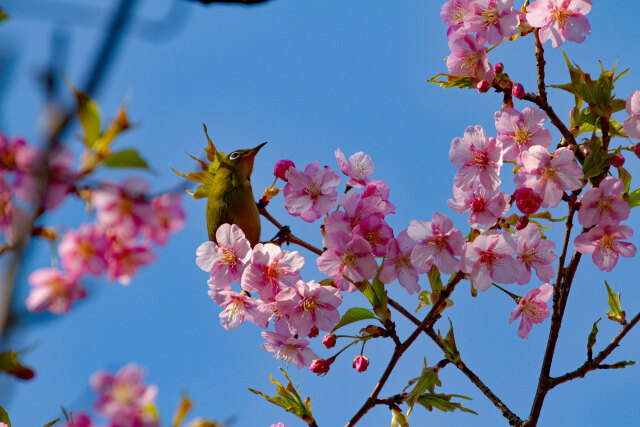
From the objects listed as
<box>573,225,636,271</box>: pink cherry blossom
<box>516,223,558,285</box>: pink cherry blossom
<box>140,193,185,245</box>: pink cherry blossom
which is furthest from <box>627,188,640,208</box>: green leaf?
<box>140,193,185,245</box>: pink cherry blossom

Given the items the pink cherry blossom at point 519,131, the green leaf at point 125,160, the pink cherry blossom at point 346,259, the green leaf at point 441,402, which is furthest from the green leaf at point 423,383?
the green leaf at point 125,160

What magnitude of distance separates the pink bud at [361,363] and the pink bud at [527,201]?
2.92ft

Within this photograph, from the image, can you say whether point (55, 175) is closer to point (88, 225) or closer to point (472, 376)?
point (88, 225)

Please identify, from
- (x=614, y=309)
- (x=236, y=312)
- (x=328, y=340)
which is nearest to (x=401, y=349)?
(x=328, y=340)

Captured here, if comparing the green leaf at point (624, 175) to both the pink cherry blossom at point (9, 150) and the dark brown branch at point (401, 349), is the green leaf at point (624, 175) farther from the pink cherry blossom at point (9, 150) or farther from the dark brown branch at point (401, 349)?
the pink cherry blossom at point (9, 150)

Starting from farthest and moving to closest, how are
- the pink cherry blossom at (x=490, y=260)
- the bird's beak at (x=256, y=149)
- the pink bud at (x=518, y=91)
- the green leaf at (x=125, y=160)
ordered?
the bird's beak at (x=256, y=149), the pink bud at (x=518, y=91), the pink cherry blossom at (x=490, y=260), the green leaf at (x=125, y=160)

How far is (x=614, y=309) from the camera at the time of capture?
2.61m

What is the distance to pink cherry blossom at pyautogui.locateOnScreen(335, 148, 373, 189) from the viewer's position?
2.61 metres

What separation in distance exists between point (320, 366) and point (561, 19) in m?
1.82

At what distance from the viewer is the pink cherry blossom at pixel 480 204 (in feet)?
7.58

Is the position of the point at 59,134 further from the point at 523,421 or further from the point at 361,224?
the point at 523,421

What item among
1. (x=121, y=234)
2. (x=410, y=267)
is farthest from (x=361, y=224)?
(x=121, y=234)

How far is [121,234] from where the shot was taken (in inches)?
50.1

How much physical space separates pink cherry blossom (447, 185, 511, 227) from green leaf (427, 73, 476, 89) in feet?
1.74
